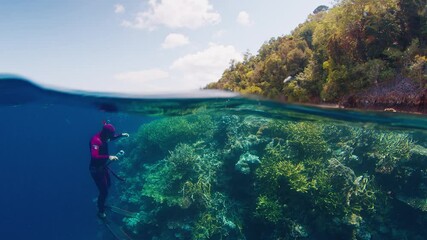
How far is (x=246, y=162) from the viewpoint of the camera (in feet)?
36.5

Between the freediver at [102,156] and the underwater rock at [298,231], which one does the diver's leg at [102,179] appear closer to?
the freediver at [102,156]


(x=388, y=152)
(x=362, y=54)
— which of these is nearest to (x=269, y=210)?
(x=388, y=152)

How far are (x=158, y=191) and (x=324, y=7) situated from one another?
44.3 feet

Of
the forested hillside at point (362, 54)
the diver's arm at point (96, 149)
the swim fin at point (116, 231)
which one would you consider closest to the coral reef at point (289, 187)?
the swim fin at point (116, 231)

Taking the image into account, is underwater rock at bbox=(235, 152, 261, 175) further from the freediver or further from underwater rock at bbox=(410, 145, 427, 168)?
underwater rock at bbox=(410, 145, 427, 168)

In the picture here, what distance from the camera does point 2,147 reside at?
36.9 metres

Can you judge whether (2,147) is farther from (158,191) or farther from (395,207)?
(395,207)

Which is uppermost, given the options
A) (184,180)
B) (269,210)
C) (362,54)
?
(362,54)

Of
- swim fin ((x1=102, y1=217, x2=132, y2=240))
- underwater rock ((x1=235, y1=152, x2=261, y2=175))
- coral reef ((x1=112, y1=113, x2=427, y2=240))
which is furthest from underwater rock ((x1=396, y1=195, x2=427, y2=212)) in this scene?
swim fin ((x1=102, y1=217, x2=132, y2=240))

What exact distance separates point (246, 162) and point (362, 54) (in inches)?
231

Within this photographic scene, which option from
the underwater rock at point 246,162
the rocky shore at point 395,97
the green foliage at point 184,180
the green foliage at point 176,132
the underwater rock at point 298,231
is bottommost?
the underwater rock at point 298,231

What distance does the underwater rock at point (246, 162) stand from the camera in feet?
35.7

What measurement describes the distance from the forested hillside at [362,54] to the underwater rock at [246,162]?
335cm

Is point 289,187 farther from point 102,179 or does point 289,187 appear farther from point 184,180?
point 102,179
